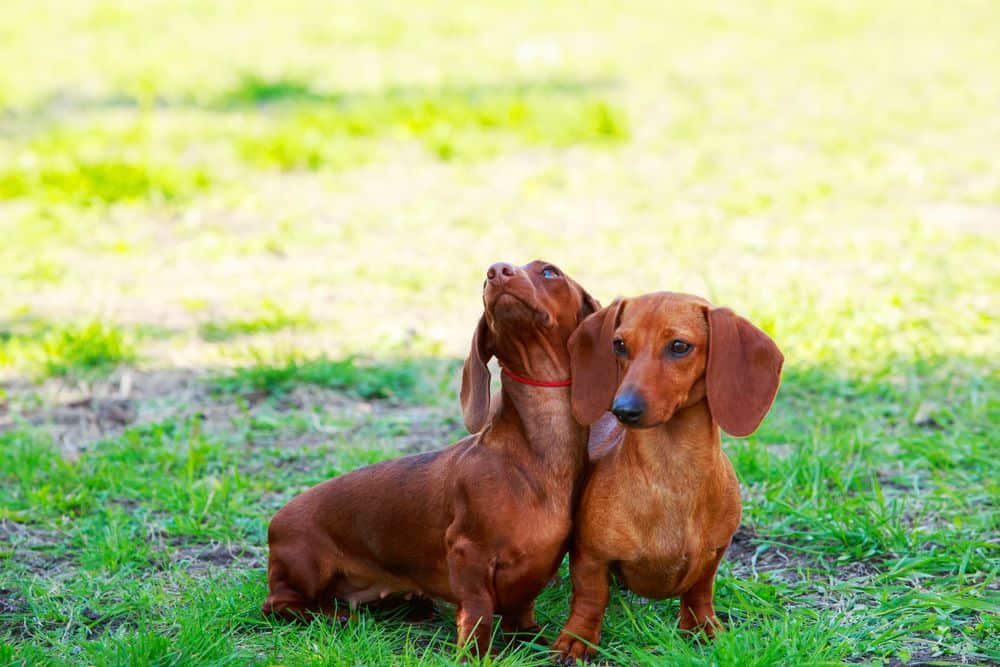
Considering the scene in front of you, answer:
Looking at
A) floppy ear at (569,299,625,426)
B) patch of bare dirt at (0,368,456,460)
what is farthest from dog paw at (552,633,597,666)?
patch of bare dirt at (0,368,456,460)

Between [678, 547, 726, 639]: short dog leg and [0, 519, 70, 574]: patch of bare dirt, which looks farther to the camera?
[0, 519, 70, 574]: patch of bare dirt

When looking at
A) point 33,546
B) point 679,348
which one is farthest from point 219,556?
point 679,348

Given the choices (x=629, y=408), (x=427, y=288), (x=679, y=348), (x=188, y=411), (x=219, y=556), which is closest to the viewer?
(x=629, y=408)

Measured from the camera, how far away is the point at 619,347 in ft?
9.75

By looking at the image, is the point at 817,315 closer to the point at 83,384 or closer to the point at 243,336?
the point at 243,336

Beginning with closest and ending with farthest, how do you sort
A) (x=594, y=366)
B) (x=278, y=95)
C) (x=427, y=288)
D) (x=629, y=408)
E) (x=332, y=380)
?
(x=629, y=408), (x=594, y=366), (x=332, y=380), (x=427, y=288), (x=278, y=95)

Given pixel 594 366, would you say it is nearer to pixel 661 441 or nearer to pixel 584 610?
pixel 661 441

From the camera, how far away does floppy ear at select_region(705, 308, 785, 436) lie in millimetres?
2932

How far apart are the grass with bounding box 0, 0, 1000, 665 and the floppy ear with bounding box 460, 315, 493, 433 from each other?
59 centimetres

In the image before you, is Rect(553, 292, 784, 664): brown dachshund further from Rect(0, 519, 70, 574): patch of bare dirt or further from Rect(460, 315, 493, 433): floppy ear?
Rect(0, 519, 70, 574): patch of bare dirt

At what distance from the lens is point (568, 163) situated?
9141 mm

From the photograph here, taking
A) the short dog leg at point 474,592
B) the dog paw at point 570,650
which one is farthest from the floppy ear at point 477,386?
the dog paw at point 570,650

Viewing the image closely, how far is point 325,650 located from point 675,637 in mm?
873

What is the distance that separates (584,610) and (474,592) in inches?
10.9
